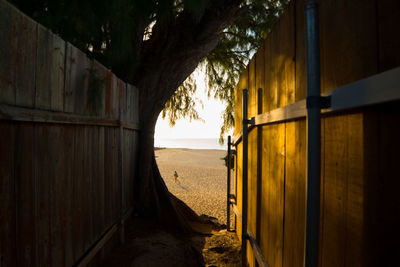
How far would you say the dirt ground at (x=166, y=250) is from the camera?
3.08 metres

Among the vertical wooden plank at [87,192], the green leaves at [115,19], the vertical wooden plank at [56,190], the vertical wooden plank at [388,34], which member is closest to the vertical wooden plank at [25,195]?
the vertical wooden plank at [56,190]

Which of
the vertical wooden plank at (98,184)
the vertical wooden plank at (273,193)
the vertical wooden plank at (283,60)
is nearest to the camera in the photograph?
the vertical wooden plank at (283,60)

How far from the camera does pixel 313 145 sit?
3.34 feet

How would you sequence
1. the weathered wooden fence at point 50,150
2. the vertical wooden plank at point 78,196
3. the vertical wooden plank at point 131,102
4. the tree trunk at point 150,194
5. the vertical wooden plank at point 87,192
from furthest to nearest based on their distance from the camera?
the tree trunk at point 150,194 → the vertical wooden plank at point 131,102 → the vertical wooden plank at point 87,192 → the vertical wooden plank at point 78,196 → the weathered wooden fence at point 50,150

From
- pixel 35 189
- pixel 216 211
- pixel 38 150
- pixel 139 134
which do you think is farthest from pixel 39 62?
pixel 216 211

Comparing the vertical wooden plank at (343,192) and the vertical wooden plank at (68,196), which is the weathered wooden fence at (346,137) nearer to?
the vertical wooden plank at (343,192)

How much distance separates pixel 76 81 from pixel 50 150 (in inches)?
27.4

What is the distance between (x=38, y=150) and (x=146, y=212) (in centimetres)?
323

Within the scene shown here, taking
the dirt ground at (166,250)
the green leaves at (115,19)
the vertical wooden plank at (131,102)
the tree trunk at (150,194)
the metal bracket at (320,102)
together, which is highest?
the green leaves at (115,19)

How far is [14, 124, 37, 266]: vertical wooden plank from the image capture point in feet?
4.97

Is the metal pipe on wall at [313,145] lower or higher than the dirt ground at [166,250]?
higher

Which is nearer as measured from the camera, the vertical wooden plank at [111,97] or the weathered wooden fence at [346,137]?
the weathered wooden fence at [346,137]

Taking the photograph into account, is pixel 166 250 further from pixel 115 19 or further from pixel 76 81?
pixel 115 19

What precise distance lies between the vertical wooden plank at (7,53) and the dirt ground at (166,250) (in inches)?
86.8
